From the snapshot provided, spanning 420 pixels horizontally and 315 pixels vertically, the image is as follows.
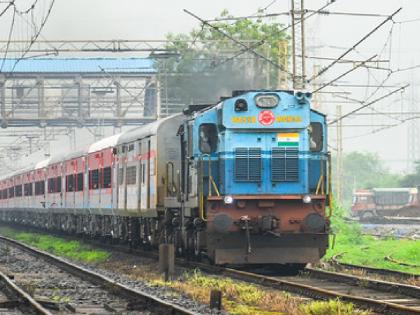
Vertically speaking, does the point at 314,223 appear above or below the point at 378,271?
above

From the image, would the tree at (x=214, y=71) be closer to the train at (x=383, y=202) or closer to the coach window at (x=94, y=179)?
the coach window at (x=94, y=179)

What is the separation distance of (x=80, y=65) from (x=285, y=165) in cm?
5480

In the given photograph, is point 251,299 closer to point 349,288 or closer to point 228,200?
point 349,288

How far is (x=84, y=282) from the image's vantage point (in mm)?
17125

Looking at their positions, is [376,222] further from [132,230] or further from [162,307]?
[162,307]

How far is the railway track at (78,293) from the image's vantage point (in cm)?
1244

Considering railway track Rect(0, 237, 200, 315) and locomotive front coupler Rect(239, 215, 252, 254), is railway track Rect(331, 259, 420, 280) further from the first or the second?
railway track Rect(0, 237, 200, 315)

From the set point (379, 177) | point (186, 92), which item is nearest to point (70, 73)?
point (186, 92)

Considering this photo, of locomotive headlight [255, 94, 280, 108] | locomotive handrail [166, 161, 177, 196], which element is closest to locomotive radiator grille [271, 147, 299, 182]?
locomotive headlight [255, 94, 280, 108]

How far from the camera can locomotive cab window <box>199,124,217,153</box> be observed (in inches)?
724

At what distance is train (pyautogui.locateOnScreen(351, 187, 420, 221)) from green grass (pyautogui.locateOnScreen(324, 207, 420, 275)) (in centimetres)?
4504

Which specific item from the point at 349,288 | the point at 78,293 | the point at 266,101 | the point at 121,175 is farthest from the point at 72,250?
the point at 349,288

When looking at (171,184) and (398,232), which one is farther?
(398,232)

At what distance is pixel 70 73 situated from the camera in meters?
70.6
